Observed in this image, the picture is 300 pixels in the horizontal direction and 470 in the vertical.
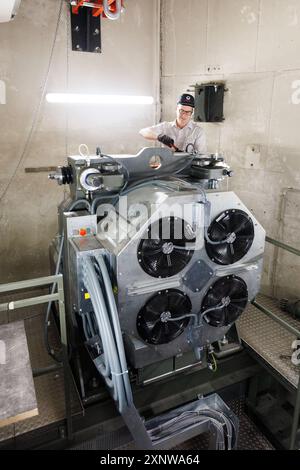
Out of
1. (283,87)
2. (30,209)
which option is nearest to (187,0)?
(283,87)

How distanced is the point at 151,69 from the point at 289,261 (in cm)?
296

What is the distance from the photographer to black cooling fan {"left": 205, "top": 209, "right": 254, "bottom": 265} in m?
2.18

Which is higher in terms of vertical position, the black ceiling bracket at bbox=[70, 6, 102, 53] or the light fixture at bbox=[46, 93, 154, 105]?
the black ceiling bracket at bbox=[70, 6, 102, 53]

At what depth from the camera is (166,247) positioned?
202 centimetres

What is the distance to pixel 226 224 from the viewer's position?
7.21 feet

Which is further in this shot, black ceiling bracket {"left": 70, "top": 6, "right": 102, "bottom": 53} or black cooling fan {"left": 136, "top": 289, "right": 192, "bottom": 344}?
black ceiling bracket {"left": 70, "top": 6, "right": 102, "bottom": 53}

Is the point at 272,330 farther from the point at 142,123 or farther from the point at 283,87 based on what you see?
the point at 142,123

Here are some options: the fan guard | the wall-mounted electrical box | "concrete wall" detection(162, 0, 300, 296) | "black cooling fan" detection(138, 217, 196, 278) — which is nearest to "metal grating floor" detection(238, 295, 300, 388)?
"concrete wall" detection(162, 0, 300, 296)

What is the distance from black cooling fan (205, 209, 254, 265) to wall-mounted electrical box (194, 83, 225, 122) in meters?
1.78

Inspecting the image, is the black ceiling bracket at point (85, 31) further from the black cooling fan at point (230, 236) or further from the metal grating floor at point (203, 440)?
the metal grating floor at point (203, 440)

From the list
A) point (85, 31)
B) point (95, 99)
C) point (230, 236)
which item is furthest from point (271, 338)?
point (85, 31)

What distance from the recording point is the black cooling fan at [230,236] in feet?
7.16

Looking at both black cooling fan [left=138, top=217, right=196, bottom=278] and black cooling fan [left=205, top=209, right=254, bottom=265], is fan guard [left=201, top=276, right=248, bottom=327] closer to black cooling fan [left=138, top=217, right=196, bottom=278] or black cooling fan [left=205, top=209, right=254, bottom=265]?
black cooling fan [left=205, top=209, right=254, bottom=265]

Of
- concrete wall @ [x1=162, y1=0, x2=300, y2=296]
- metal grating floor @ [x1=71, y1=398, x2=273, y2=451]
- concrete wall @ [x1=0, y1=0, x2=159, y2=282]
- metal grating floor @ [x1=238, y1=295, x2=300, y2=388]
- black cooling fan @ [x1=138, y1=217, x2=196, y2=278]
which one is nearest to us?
black cooling fan @ [x1=138, y1=217, x2=196, y2=278]
